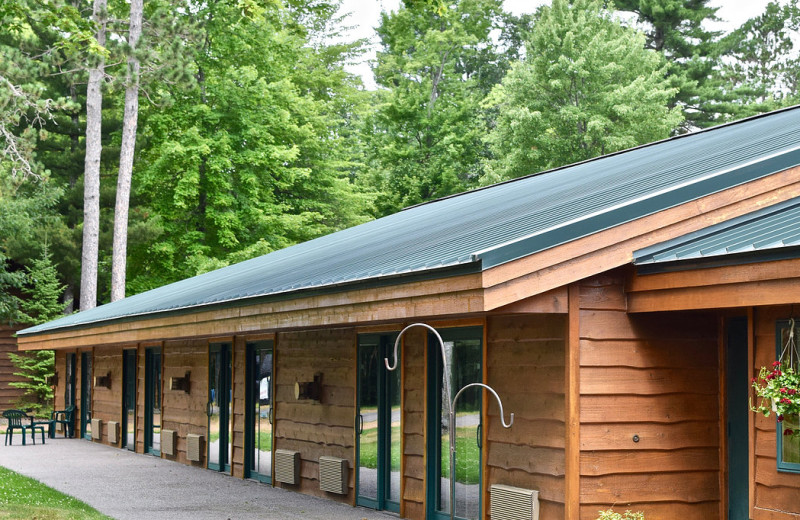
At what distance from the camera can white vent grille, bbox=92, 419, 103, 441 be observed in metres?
21.4

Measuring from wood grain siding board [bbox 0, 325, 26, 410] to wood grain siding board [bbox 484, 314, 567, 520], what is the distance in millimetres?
23916

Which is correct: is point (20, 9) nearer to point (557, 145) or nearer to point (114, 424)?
point (114, 424)

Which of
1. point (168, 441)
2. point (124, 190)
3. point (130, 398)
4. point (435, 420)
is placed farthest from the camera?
point (124, 190)

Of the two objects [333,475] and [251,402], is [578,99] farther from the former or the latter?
[333,475]

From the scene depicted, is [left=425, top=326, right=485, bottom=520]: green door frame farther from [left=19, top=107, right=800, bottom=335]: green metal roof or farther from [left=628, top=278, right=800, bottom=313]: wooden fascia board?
[left=628, top=278, right=800, bottom=313]: wooden fascia board

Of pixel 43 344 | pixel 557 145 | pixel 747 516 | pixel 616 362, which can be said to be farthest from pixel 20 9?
pixel 557 145

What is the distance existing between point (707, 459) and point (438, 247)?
294cm

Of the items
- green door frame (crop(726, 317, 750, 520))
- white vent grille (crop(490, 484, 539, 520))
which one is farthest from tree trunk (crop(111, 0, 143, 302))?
green door frame (crop(726, 317, 750, 520))

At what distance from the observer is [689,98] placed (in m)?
37.3

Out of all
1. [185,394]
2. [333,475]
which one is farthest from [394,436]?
[185,394]

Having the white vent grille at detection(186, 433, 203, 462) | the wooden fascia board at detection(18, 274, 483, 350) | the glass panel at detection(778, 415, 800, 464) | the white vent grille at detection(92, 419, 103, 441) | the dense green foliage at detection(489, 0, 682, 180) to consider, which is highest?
the dense green foliage at detection(489, 0, 682, 180)

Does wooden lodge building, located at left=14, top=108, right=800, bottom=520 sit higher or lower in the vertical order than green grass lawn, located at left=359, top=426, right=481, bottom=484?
higher

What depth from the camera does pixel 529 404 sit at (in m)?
8.41

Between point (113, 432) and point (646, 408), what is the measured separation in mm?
14632
